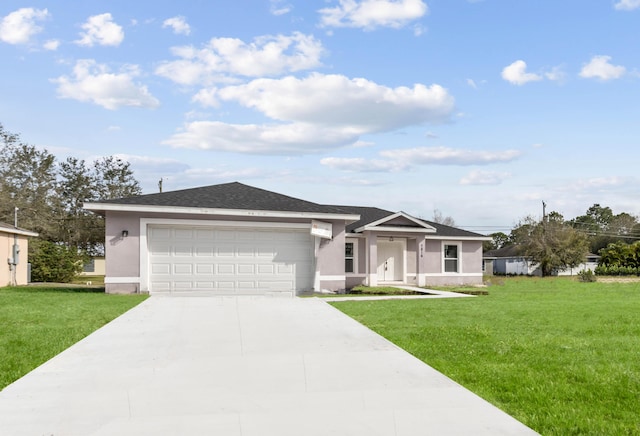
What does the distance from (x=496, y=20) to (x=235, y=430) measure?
51.2 feet

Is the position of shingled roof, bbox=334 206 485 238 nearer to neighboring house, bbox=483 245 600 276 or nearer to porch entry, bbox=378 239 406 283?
porch entry, bbox=378 239 406 283

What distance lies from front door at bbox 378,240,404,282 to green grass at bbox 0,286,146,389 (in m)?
13.0

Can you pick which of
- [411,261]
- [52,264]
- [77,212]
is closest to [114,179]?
[77,212]

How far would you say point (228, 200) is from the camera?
20688 millimetres

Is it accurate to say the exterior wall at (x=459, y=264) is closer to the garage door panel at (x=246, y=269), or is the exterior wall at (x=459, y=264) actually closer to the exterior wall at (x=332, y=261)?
the exterior wall at (x=332, y=261)

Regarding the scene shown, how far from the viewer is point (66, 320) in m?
11.6

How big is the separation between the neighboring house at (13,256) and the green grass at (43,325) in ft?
37.8

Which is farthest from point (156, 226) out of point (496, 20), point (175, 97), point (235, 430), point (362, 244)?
point (235, 430)

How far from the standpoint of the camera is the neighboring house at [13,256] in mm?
27084

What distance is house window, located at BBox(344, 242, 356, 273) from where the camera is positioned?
25.0 metres

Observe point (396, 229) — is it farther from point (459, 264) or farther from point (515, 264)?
point (515, 264)

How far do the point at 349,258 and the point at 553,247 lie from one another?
1287 inches

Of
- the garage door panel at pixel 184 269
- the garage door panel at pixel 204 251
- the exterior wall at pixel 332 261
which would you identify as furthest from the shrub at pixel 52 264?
the exterior wall at pixel 332 261

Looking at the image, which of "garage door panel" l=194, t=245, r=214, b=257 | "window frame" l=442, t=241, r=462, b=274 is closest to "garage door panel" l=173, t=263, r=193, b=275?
"garage door panel" l=194, t=245, r=214, b=257
